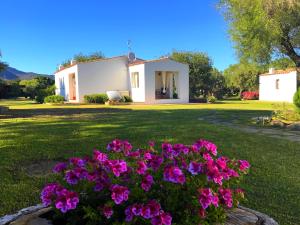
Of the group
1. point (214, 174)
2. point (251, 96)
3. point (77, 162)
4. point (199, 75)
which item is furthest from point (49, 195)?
point (251, 96)

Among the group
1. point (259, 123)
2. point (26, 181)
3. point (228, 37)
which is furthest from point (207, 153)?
point (228, 37)

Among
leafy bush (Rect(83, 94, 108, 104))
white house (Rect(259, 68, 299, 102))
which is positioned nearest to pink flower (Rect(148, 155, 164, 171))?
leafy bush (Rect(83, 94, 108, 104))

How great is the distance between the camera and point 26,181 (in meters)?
4.68

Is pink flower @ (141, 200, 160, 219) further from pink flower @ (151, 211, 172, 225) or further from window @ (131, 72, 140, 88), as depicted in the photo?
window @ (131, 72, 140, 88)

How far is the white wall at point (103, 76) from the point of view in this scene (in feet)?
94.7

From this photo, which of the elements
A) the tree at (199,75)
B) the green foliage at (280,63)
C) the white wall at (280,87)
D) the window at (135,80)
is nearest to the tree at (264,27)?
the green foliage at (280,63)

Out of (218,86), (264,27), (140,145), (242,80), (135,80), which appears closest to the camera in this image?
(140,145)

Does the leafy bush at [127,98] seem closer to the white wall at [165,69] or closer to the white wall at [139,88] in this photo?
the white wall at [139,88]

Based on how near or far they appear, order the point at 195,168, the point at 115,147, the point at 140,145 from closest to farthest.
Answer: the point at 195,168
the point at 115,147
the point at 140,145

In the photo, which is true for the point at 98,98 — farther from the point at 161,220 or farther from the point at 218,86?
the point at 161,220

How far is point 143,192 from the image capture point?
246cm

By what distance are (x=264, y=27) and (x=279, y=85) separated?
2575 cm

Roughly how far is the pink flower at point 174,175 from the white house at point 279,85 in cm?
3388

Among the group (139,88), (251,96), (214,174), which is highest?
(139,88)
